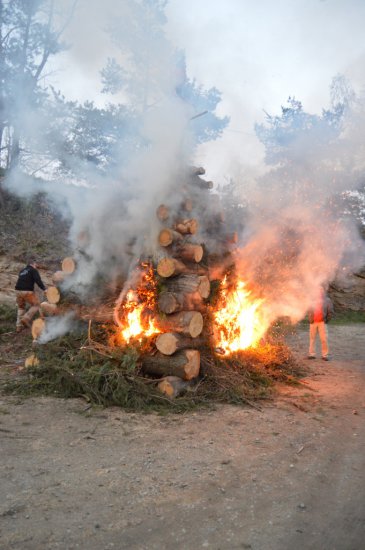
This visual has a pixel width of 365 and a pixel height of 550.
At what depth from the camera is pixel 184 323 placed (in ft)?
20.8

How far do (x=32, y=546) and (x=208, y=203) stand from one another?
6.20 metres

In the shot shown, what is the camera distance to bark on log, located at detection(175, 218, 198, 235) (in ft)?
22.7

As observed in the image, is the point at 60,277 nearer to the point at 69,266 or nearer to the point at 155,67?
the point at 69,266

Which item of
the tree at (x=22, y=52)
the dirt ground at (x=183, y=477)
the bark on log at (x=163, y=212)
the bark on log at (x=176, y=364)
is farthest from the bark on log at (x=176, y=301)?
the tree at (x=22, y=52)

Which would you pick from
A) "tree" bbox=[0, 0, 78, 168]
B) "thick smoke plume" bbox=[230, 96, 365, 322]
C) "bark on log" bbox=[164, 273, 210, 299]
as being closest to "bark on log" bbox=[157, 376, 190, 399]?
"bark on log" bbox=[164, 273, 210, 299]

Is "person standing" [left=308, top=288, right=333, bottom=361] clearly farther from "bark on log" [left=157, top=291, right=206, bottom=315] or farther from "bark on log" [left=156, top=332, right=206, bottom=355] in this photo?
"bark on log" [left=156, top=332, right=206, bottom=355]

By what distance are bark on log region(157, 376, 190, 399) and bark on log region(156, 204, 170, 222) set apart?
8.57 ft

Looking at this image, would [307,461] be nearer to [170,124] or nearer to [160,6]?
[170,124]

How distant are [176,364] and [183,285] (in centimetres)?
127

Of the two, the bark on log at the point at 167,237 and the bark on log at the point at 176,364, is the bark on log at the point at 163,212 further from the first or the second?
the bark on log at the point at 176,364

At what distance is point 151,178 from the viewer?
281 inches

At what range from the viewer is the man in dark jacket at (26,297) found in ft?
A: 31.2

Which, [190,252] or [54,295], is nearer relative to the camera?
[190,252]

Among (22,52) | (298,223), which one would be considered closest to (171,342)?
(298,223)
